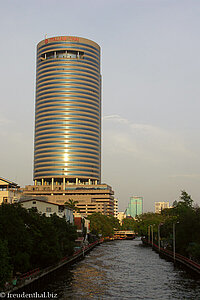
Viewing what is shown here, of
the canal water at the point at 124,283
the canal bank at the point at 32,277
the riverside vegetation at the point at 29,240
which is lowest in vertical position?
the canal water at the point at 124,283

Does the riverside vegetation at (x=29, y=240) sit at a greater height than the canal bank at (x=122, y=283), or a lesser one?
greater

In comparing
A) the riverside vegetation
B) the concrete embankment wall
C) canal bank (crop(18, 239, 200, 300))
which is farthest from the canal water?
the riverside vegetation

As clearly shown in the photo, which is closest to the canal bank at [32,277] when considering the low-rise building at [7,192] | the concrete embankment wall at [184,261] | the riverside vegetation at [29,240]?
the riverside vegetation at [29,240]

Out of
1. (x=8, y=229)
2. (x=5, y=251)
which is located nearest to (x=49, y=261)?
(x=8, y=229)

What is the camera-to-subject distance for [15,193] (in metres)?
151

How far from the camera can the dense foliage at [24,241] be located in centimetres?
6278

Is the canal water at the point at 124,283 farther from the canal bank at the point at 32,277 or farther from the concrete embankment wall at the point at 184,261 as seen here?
the concrete embankment wall at the point at 184,261

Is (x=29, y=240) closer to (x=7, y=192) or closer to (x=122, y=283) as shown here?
(x=122, y=283)

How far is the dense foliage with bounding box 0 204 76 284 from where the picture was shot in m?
62.8

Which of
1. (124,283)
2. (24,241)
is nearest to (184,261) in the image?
(124,283)

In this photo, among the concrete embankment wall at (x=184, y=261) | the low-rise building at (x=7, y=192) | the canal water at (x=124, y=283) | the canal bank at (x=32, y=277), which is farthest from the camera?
the low-rise building at (x=7, y=192)

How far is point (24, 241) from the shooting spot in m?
66.6

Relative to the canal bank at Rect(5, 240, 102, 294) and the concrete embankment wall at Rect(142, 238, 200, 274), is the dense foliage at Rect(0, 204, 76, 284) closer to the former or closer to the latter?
the canal bank at Rect(5, 240, 102, 294)

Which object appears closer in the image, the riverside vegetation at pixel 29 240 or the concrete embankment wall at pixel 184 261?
the riverside vegetation at pixel 29 240
